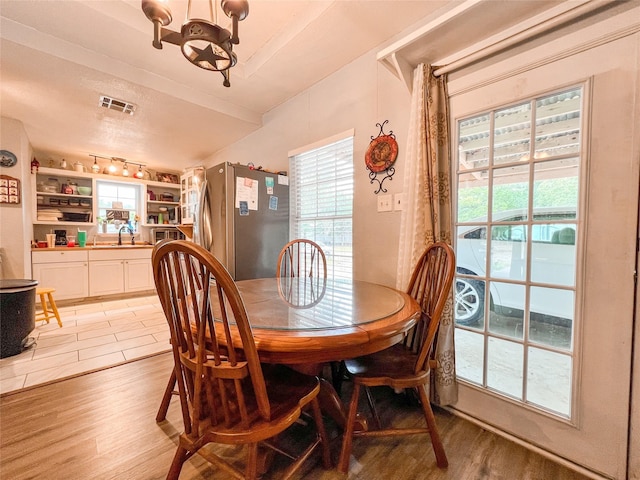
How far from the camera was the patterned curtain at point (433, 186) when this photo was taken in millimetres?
1551

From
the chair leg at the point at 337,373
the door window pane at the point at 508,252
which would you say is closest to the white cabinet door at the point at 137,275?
the chair leg at the point at 337,373

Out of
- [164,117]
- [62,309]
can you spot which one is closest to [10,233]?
[62,309]

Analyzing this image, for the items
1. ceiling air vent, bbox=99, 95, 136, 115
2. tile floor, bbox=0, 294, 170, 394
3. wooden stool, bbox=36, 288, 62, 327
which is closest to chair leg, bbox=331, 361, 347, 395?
tile floor, bbox=0, 294, 170, 394

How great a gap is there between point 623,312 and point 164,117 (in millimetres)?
3980

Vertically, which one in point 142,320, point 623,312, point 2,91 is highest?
point 2,91

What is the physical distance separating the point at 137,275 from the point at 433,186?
499cm

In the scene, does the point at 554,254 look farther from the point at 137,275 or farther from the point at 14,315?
the point at 137,275

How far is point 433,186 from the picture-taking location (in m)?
1.57

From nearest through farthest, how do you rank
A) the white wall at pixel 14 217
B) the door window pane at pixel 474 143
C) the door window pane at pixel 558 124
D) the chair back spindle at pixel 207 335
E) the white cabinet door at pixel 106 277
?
the chair back spindle at pixel 207 335 → the door window pane at pixel 558 124 → the door window pane at pixel 474 143 → the white wall at pixel 14 217 → the white cabinet door at pixel 106 277

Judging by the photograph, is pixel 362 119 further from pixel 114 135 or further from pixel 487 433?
pixel 114 135

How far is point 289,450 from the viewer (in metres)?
1.29

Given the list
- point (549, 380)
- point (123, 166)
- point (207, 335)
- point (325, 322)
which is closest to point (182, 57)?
point (207, 335)

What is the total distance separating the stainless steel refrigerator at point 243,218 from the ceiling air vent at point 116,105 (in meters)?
1.04

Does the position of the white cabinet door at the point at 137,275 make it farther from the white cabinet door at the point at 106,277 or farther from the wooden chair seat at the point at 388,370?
the wooden chair seat at the point at 388,370
